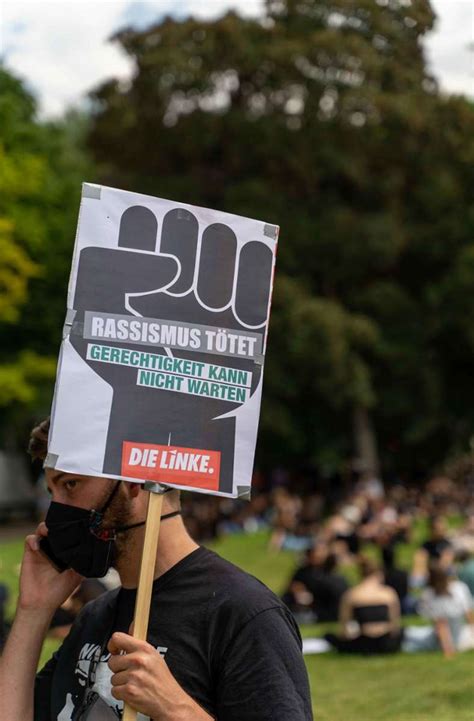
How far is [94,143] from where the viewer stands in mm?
39344

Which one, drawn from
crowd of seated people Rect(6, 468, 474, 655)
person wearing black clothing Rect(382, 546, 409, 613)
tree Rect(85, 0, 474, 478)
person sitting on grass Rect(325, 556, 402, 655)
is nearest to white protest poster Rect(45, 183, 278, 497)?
crowd of seated people Rect(6, 468, 474, 655)

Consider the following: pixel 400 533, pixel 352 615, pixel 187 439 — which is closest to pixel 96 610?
pixel 187 439

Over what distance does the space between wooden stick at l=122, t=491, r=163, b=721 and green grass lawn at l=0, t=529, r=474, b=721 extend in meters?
4.03

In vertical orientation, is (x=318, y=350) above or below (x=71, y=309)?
above

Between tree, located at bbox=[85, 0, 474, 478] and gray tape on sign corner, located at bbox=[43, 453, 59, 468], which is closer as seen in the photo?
gray tape on sign corner, located at bbox=[43, 453, 59, 468]

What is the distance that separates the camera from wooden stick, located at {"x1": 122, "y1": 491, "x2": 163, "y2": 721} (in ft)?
9.23

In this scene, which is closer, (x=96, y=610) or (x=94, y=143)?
(x=96, y=610)

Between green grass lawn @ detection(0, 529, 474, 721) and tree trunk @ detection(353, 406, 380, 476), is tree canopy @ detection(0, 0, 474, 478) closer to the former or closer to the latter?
tree trunk @ detection(353, 406, 380, 476)

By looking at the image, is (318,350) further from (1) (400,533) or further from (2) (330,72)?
(1) (400,533)

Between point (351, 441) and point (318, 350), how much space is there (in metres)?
7.25

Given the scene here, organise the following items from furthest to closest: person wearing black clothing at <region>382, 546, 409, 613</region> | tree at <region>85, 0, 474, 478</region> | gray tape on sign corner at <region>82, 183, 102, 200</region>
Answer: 1. tree at <region>85, 0, 474, 478</region>
2. person wearing black clothing at <region>382, 546, 409, 613</region>
3. gray tape on sign corner at <region>82, 183, 102, 200</region>

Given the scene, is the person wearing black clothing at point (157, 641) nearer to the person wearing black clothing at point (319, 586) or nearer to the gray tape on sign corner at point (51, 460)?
the gray tape on sign corner at point (51, 460)

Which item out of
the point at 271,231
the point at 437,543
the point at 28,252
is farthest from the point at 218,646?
the point at 28,252

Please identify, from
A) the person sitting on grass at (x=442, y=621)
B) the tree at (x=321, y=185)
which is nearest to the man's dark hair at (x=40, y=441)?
the person sitting on grass at (x=442, y=621)
